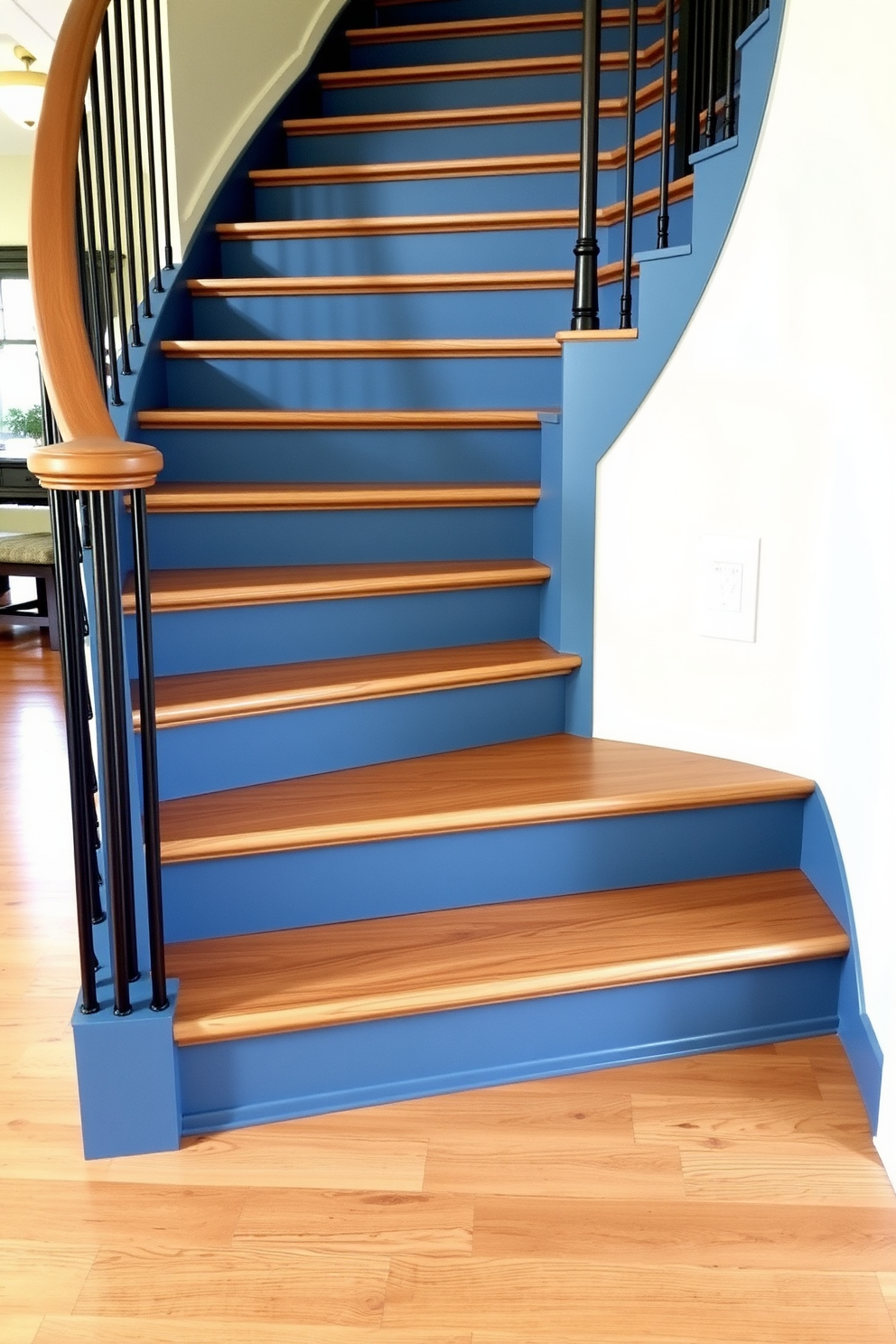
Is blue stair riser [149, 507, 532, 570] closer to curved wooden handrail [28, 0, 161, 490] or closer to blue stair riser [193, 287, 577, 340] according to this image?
blue stair riser [193, 287, 577, 340]

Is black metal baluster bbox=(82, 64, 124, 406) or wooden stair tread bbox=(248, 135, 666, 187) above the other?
wooden stair tread bbox=(248, 135, 666, 187)

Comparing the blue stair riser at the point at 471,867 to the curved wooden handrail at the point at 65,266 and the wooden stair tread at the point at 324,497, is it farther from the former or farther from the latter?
the wooden stair tread at the point at 324,497

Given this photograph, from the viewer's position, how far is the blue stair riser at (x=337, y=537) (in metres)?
2.53

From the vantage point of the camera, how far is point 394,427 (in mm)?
2740

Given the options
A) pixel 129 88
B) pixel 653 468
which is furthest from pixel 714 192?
pixel 129 88

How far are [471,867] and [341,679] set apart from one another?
1.44ft

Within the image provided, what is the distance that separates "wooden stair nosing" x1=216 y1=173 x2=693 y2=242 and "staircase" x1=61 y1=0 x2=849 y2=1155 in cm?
1

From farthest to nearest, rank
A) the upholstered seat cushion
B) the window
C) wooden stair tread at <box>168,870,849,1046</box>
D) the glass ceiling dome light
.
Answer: the window → the upholstered seat cushion → the glass ceiling dome light → wooden stair tread at <box>168,870,849,1046</box>

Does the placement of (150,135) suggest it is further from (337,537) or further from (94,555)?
(94,555)

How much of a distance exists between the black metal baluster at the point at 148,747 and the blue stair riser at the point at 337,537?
0.89 m

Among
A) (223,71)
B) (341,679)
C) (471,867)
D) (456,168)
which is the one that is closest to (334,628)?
(341,679)

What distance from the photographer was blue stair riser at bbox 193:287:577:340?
9.70 feet

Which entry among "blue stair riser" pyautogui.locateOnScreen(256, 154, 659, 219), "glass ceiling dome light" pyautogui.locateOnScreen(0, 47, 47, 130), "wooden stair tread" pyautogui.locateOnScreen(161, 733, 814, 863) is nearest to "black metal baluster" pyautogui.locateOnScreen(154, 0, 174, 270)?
"blue stair riser" pyautogui.locateOnScreen(256, 154, 659, 219)

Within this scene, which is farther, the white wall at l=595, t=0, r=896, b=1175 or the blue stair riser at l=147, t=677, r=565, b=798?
the blue stair riser at l=147, t=677, r=565, b=798
